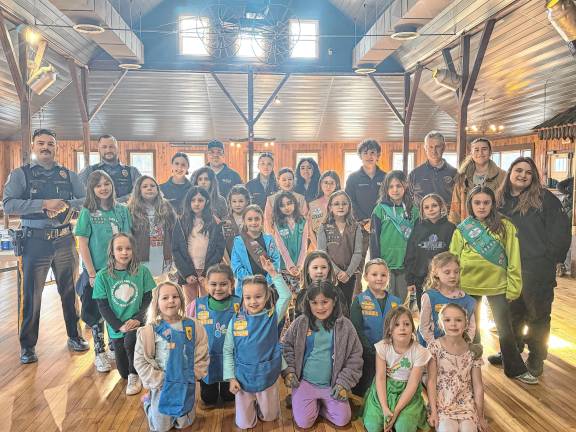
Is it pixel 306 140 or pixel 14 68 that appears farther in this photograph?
pixel 306 140

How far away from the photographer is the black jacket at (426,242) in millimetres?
3367

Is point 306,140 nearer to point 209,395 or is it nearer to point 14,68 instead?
point 14,68

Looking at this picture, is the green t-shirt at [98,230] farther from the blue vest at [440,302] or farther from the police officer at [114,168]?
the blue vest at [440,302]

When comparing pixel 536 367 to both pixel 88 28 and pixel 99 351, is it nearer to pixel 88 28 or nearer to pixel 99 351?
pixel 99 351

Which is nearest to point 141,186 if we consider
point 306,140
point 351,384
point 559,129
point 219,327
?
point 219,327

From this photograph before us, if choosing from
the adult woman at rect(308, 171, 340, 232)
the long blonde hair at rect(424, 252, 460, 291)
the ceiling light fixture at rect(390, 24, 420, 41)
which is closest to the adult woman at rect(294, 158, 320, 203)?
the adult woman at rect(308, 171, 340, 232)

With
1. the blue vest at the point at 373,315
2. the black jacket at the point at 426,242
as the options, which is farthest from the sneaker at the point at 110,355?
the black jacket at the point at 426,242

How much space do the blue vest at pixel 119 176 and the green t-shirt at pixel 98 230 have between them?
75 cm

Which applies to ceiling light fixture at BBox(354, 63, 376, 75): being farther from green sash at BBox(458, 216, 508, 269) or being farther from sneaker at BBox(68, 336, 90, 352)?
sneaker at BBox(68, 336, 90, 352)

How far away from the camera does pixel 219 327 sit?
9.62 ft

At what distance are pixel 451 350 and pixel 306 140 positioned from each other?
40.1ft

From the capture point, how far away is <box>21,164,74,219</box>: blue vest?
3.50 metres

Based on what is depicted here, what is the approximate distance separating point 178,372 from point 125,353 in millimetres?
796

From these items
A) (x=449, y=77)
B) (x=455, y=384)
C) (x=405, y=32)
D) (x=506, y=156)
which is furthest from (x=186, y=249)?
(x=506, y=156)
